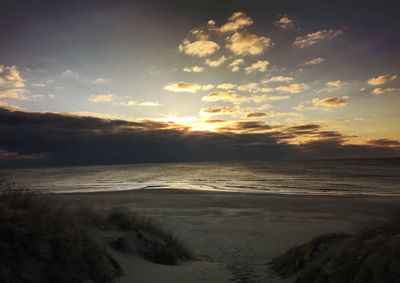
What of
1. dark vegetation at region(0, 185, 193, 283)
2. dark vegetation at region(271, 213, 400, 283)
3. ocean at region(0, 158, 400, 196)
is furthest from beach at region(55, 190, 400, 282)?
ocean at region(0, 158, 400, 196)

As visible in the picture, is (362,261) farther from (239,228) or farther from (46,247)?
(239,228)

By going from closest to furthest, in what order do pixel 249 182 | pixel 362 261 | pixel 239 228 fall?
pixel 362 261
pixel 239 228
pixel 249 182

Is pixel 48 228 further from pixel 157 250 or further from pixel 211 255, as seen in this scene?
pixel 211 255

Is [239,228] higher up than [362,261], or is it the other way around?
[362,261]

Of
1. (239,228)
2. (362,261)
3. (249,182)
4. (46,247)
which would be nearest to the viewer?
(46,247)

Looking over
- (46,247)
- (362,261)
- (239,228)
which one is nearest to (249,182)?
(239,228)

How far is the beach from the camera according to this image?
9164 mm

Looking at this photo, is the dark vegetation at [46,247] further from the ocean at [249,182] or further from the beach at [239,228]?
the ocean at [249,182]

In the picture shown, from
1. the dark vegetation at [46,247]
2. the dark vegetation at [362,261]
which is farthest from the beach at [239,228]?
the dark vegetation at [362,261]

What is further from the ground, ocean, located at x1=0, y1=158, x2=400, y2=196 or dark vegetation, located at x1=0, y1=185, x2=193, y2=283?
dark vegetation, located at x1=0, y1=185, x2=193, y2=283

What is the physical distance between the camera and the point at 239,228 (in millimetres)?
19781

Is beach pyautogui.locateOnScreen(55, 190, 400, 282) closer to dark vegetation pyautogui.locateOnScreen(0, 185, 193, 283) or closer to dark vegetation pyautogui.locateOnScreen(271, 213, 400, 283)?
dark vegetation pyautogui.locateOnScreen(0, 185, 193, 283)

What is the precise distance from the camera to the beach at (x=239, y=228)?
30.1ft

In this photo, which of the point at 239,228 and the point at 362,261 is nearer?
the point at 362,261
